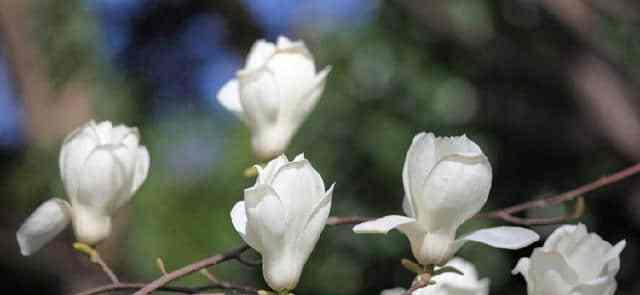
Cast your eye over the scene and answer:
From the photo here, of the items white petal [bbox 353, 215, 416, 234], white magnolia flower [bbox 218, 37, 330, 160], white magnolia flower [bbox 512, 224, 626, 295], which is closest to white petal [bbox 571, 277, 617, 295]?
white magnolia flower [bbox 512, 224, 626, 295]

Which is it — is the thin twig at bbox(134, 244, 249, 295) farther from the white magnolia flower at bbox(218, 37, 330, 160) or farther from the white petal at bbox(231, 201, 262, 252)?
the white magnolia flower at bbox(218, 37, 330, 160)

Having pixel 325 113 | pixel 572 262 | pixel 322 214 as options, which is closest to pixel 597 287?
pixel 572 262

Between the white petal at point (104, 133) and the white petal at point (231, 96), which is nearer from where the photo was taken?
the white petal at point (104, 133)

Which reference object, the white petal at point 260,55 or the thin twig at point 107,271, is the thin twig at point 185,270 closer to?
the thin twig at point 107,271

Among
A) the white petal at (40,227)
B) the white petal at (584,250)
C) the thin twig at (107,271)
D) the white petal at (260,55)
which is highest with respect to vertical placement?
the white petal at (260,55)

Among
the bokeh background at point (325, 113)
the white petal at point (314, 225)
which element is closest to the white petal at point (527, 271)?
the white petal at point (314, 225)

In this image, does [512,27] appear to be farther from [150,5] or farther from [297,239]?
[297,239]
